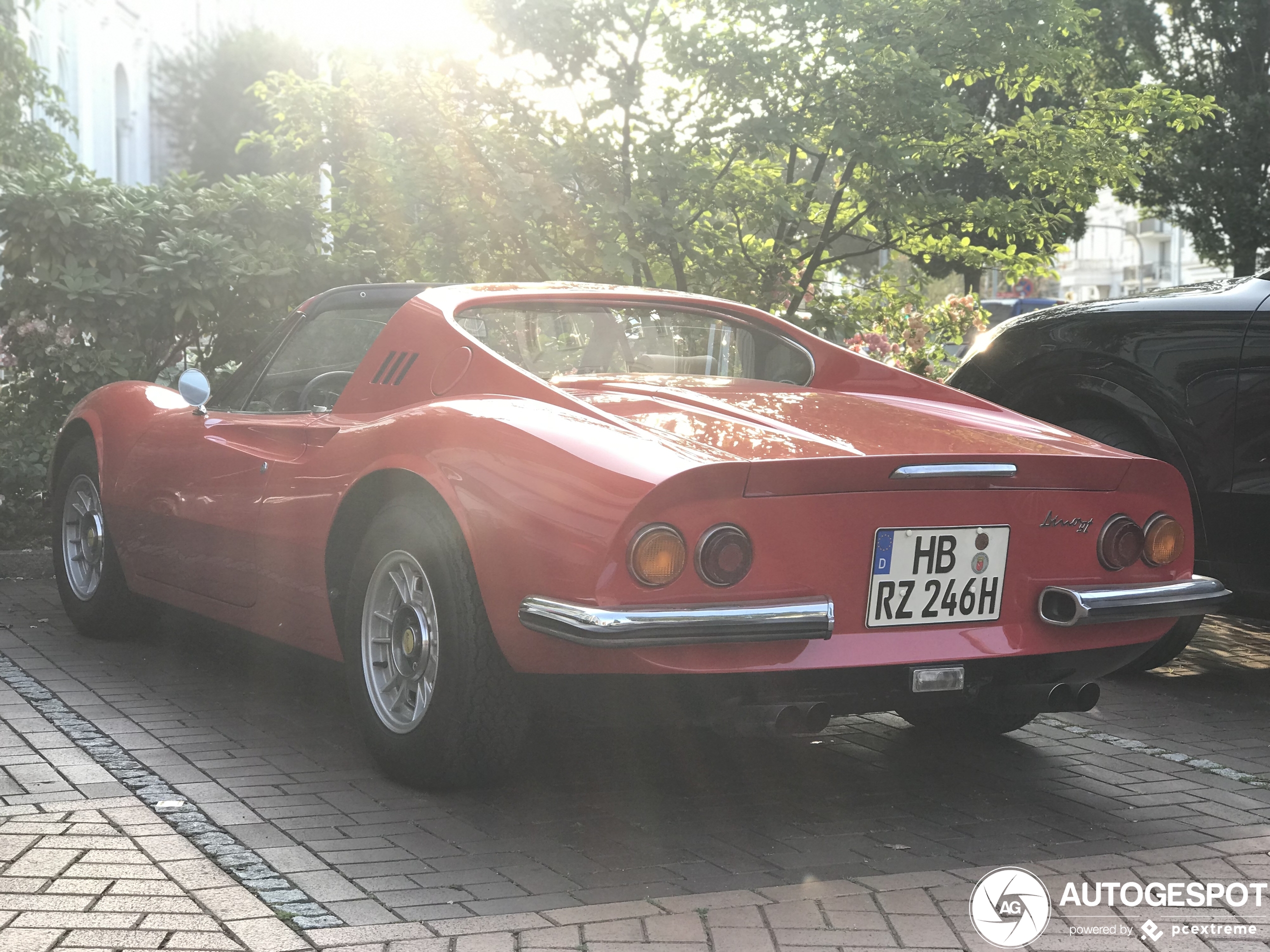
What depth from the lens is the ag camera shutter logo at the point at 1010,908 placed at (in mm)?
2992

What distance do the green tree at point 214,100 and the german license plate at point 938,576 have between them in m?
41.8

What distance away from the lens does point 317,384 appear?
4.96 m

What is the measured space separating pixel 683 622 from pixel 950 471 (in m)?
0.78

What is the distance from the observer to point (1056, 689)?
3.88 meters

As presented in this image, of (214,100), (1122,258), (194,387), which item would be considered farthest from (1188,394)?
(1122,258)

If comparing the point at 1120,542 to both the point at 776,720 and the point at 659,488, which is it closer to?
the point at 776,720

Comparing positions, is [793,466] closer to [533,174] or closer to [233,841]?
[233,841]

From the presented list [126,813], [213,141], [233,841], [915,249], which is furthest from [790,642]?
[213,141]

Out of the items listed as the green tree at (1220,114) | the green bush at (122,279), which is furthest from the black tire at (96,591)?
the green tree at (1220,114)

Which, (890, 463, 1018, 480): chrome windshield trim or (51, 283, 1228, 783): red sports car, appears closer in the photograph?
(51, 283, 1228, 783): red sports car

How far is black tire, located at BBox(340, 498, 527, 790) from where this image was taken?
3609 mm

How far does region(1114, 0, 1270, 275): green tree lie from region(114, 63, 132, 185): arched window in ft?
86.3

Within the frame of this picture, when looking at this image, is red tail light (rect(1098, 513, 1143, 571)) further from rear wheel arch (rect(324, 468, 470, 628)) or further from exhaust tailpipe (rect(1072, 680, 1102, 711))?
rear wheel arch (rect(324, 468, 470, 628))

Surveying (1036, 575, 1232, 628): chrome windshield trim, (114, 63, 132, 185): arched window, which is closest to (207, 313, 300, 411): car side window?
(1036, 575, 1232, 628): chrome windshield trim
